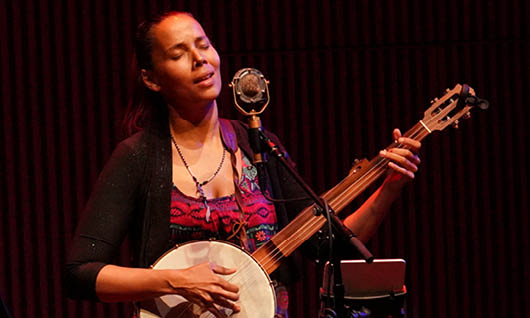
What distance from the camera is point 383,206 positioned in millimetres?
2795

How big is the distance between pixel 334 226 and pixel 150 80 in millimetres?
952

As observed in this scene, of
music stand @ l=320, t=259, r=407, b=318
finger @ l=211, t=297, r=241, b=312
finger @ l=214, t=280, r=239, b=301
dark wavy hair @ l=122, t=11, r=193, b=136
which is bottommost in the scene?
music stand @ l=320, t=259, r=407, b=318

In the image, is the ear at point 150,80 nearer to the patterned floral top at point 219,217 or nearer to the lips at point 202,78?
the lips at point 202,78

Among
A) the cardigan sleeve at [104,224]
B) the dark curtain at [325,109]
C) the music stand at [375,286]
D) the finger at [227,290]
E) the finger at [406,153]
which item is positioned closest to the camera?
the finger at [227,290]

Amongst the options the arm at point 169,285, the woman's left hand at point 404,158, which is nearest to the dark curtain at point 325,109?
the woman's left hand at point 404,158

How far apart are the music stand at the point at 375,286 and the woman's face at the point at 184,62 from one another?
3.25 feet

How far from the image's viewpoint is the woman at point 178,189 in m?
2.52

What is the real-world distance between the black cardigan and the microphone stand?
25 centimetres

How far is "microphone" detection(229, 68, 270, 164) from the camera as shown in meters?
2.30

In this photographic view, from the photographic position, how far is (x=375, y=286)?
3.21 meters

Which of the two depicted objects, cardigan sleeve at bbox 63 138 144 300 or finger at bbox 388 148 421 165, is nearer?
cardigan sleeve at bbox 63 138 144 300

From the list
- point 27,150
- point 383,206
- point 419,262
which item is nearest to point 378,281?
point 383,206

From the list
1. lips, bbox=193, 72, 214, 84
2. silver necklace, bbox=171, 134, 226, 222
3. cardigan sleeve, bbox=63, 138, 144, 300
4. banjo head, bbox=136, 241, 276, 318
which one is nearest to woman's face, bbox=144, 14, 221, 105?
lips, bbox=193, 72, 214, 84

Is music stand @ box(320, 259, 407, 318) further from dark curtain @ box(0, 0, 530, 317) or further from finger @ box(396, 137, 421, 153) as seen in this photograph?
dark curtain @ box(0, 0, 530, 317)
